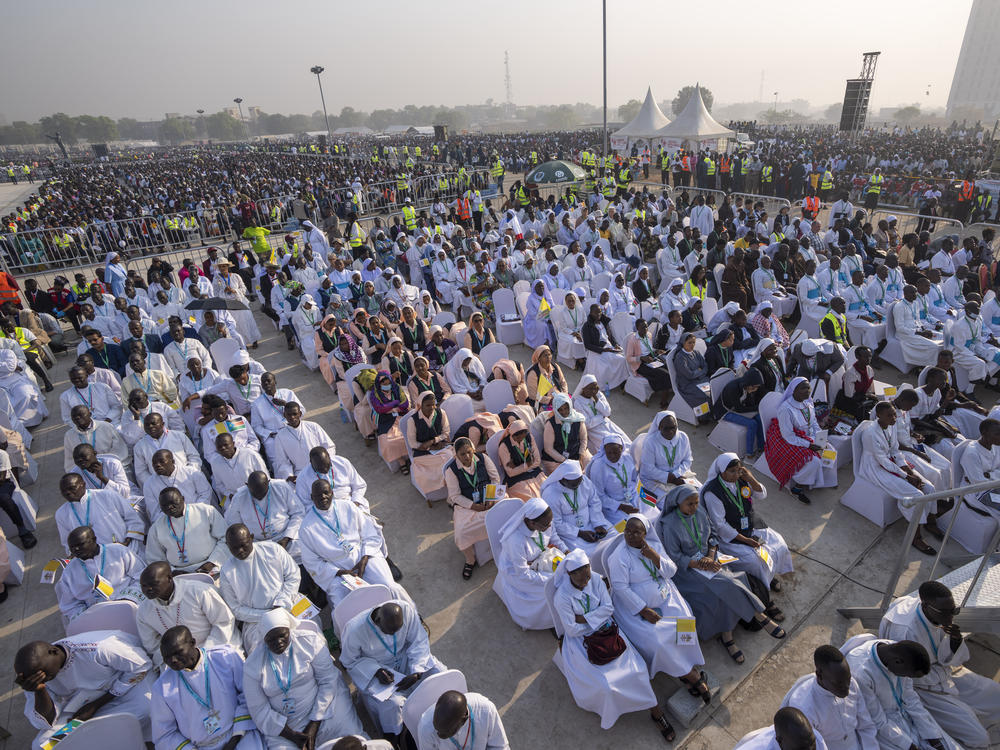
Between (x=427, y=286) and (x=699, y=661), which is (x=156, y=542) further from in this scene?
(x=427, y=286)

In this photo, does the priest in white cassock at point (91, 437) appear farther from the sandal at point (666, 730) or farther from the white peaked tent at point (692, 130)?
the white peaked tent at point (692, 130)

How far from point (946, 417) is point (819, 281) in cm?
347

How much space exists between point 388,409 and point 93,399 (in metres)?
3.61

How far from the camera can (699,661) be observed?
3.67m

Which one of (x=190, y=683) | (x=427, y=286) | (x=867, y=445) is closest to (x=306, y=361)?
(x=427, y=286)

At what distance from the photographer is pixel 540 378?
248 inches

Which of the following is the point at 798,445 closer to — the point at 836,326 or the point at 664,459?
the point at 664,459

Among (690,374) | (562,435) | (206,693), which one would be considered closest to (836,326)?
(690,374)

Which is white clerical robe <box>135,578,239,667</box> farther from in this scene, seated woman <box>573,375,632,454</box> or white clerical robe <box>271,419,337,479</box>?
seated woman <box>573,375,632,454</box>

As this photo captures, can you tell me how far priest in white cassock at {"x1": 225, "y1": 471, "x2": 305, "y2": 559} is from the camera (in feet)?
15.5

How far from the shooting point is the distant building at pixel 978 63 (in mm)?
103688

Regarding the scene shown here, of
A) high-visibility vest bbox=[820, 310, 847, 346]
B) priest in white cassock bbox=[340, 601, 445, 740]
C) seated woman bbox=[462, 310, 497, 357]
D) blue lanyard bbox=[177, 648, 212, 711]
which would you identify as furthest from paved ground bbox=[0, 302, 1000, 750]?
Answer: high-visibility vest bbox=[820, 310, 847, 346]

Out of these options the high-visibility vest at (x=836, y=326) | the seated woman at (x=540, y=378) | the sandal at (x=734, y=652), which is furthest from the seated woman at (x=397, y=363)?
the high-visibility vest at (x=836, y=326)

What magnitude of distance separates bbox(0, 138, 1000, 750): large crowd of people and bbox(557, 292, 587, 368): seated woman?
0.16 feet
